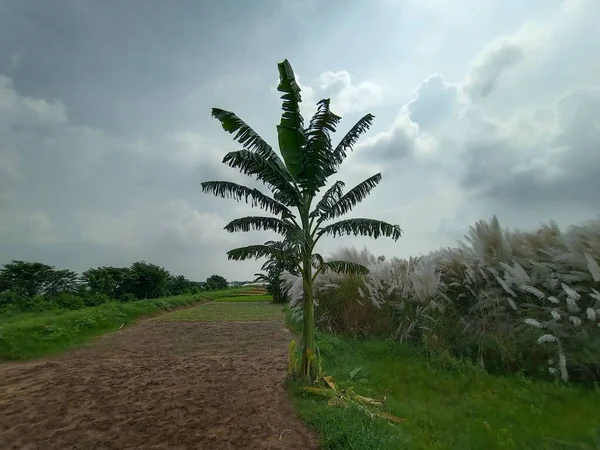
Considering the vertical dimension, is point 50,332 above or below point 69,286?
below

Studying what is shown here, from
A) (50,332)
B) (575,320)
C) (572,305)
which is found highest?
(572,305)

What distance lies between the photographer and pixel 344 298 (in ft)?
29.0

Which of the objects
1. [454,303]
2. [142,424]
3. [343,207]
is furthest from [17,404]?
[454,303]

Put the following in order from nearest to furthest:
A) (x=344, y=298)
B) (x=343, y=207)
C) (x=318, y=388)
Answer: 1. (x=318, y=388)
2. (x=343, y=207)
3. (x=344, y=298)

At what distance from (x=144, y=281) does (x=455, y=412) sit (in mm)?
27576

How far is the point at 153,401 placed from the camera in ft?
15.2

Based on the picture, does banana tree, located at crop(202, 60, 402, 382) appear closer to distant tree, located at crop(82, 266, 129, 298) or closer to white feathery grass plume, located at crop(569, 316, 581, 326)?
white feathery grass plume, located at crop(569, 316, 581, 326)

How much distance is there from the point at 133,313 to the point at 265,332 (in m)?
8.45

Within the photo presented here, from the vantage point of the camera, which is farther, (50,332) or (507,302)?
(50,332)

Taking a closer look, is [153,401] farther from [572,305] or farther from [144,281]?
[144,281]

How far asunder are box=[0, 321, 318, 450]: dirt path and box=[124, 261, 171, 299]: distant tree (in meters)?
19.1

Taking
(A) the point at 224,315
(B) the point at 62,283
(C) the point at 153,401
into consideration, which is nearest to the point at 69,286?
(B) the point at 62,283

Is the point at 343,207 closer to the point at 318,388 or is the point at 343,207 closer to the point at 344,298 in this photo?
the point at 318,388

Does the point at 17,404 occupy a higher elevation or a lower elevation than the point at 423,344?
lower
